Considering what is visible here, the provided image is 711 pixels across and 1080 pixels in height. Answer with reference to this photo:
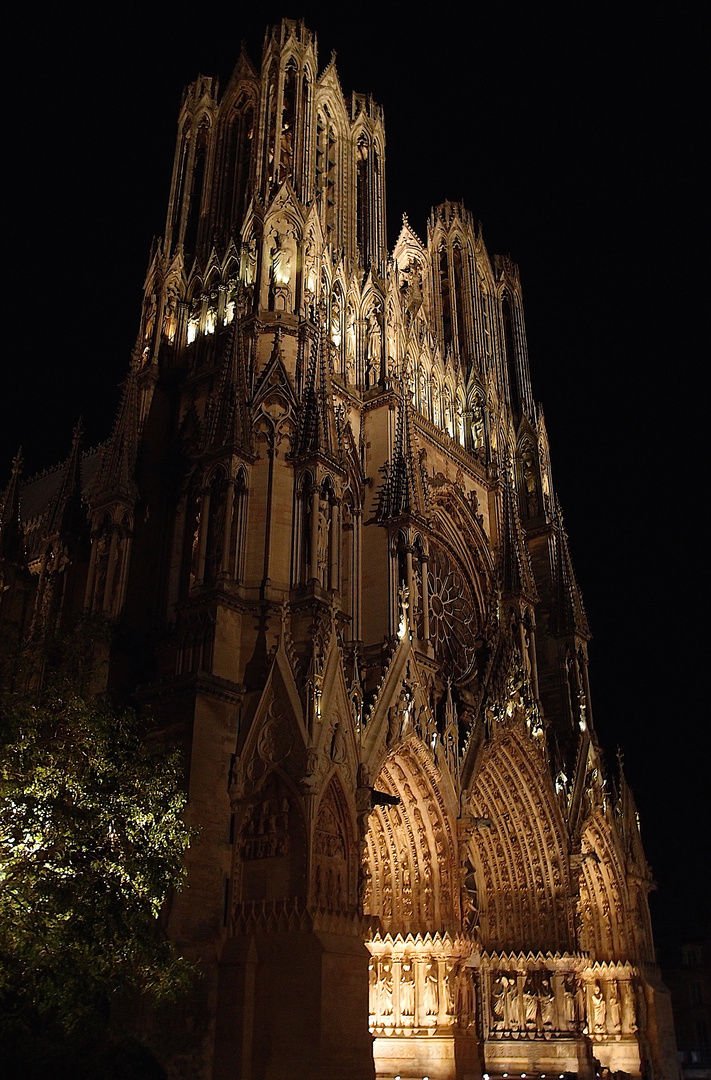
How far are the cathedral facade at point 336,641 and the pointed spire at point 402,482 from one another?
0.40 feet

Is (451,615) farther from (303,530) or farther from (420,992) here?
(420,992)

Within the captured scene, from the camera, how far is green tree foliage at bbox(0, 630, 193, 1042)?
1248cm

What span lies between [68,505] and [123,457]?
109 inches

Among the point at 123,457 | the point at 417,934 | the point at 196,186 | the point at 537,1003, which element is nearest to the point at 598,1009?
the point at 537,1003

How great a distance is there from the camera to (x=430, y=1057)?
72.1 ft

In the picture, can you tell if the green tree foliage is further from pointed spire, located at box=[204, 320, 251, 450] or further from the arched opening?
the arched opening

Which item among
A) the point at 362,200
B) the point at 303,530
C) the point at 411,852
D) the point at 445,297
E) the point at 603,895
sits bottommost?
the point at 603,895

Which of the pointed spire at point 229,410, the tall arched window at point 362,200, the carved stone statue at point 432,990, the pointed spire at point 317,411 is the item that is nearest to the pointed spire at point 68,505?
the pointed spire at point 229,410

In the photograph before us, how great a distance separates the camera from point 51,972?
12188mm

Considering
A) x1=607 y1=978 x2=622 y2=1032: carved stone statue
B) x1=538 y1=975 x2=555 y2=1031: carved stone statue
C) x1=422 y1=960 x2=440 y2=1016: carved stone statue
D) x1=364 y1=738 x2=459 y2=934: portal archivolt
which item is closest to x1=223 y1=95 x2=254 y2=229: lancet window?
x1=364 y1=738 x2=459 y2=934: portal archivolt

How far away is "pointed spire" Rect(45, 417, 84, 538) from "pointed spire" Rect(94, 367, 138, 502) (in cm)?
162

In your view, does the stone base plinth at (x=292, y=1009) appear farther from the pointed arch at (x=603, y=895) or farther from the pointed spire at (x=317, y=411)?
the pointed arch at (x=603, y=895)

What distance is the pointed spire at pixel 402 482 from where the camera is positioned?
26.5 m

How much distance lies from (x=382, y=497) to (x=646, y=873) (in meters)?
15.1
